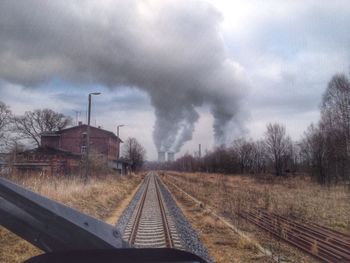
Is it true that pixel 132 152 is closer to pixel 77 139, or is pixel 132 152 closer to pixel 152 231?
pixel 77 139

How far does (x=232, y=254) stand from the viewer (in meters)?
8.70

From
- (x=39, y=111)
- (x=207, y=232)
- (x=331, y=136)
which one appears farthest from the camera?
(x=39, y=111)

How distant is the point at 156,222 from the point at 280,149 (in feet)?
230

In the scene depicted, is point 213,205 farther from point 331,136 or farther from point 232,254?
point 331,136

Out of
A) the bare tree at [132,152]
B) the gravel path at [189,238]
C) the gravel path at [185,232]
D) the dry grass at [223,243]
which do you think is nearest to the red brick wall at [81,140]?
the bare tree at [132,152]

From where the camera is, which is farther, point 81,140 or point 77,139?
point 77,139


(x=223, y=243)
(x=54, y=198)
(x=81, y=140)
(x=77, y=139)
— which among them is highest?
(x=77, y=139)

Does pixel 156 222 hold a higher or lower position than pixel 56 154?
lower

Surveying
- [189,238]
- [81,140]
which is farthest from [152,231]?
[81,140]

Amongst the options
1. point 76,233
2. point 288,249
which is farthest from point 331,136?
point 76,233

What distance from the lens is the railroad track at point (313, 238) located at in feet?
28.1

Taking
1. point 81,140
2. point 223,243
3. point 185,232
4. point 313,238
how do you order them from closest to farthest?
point 223,243 < point 313,238 < point 185,232 < point 81,140

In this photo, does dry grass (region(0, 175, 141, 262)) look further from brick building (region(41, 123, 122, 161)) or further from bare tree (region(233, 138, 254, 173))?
bare tree (region(233, 138, 254, 173))

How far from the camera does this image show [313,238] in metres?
10.2
